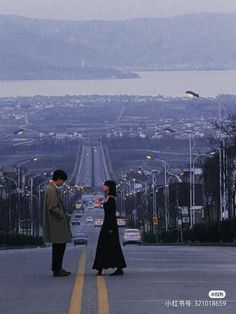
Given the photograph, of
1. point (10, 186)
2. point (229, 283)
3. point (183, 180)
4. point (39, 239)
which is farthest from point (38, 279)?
point (183, 180)

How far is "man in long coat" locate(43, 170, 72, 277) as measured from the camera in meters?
22.5

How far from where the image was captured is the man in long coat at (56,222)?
22531 millimetres

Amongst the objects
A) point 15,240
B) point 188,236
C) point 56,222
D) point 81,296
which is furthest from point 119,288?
point 188,236

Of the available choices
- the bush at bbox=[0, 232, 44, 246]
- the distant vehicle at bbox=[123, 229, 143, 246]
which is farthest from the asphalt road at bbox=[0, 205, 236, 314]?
the distant vehicle at bbox=[123, 229, 143, 246]

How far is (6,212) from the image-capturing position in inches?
3575

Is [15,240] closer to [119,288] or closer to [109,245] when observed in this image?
[109,245]

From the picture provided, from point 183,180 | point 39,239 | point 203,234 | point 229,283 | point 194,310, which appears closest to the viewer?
point 194,310

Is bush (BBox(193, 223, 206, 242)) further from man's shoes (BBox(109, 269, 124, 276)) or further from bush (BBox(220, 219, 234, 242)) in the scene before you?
man's shoes (BBox(109, 269, 124, 276))

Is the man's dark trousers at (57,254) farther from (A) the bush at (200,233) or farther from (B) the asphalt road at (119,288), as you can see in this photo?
(A) the bush at (200,233)

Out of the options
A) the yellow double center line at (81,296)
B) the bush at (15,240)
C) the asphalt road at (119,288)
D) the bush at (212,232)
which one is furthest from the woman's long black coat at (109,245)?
the bush at (15,240)

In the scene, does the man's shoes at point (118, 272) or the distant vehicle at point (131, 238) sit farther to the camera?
the distant vehicle at point (131, 238)

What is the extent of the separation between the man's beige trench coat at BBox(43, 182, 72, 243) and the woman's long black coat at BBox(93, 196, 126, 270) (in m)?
0.57

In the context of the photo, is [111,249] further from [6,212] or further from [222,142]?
[6,212]

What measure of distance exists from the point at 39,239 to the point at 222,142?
19451 millimetres
